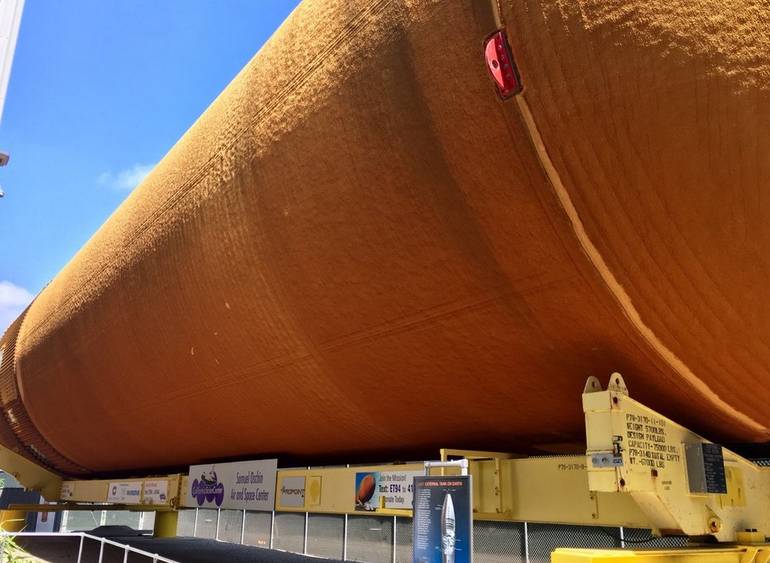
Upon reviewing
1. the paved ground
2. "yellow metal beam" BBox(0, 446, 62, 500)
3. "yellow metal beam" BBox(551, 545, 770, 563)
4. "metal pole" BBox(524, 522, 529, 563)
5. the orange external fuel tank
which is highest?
the orange external fuel tank

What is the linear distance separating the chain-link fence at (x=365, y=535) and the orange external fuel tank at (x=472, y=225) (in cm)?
426

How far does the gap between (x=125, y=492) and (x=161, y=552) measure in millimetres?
2627

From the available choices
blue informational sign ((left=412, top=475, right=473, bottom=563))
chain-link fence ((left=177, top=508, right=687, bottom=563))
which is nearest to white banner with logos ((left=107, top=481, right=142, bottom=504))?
chain-link fence ((left=177, top=508, right=687, bottom=563))

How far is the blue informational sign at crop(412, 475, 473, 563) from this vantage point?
11.0ft

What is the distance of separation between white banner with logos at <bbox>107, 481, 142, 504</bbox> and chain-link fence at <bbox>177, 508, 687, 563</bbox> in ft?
15.4

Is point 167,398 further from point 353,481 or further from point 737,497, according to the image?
point 737,497

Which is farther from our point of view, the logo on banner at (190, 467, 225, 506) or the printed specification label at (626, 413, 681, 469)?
the logo on banner at (190, 467, 225, 506)

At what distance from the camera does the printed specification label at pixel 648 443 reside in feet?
9.74

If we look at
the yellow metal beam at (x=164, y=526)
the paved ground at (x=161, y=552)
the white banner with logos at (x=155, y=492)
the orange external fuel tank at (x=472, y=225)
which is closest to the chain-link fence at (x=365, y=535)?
the paved ground at (x=161, y=552)

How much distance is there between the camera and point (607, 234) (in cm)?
284

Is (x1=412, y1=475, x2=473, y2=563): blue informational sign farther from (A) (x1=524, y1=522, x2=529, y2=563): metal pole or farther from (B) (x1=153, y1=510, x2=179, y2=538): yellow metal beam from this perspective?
(B) (x1=153, y1=510, x2=179, y2=538): yellow metal beam

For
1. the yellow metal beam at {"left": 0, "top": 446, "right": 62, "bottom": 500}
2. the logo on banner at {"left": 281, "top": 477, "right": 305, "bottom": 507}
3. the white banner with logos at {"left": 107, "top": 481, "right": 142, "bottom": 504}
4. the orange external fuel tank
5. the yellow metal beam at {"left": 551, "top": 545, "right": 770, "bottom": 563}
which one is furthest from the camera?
the yellow metal beam at {"left": 0, "top": 446, "right": 62, "bottom": 500}

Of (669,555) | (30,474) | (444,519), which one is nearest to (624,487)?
(669,555)

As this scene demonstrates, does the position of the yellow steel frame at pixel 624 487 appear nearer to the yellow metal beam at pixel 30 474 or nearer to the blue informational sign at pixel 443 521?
the blue informational sign at pixel 443 521
